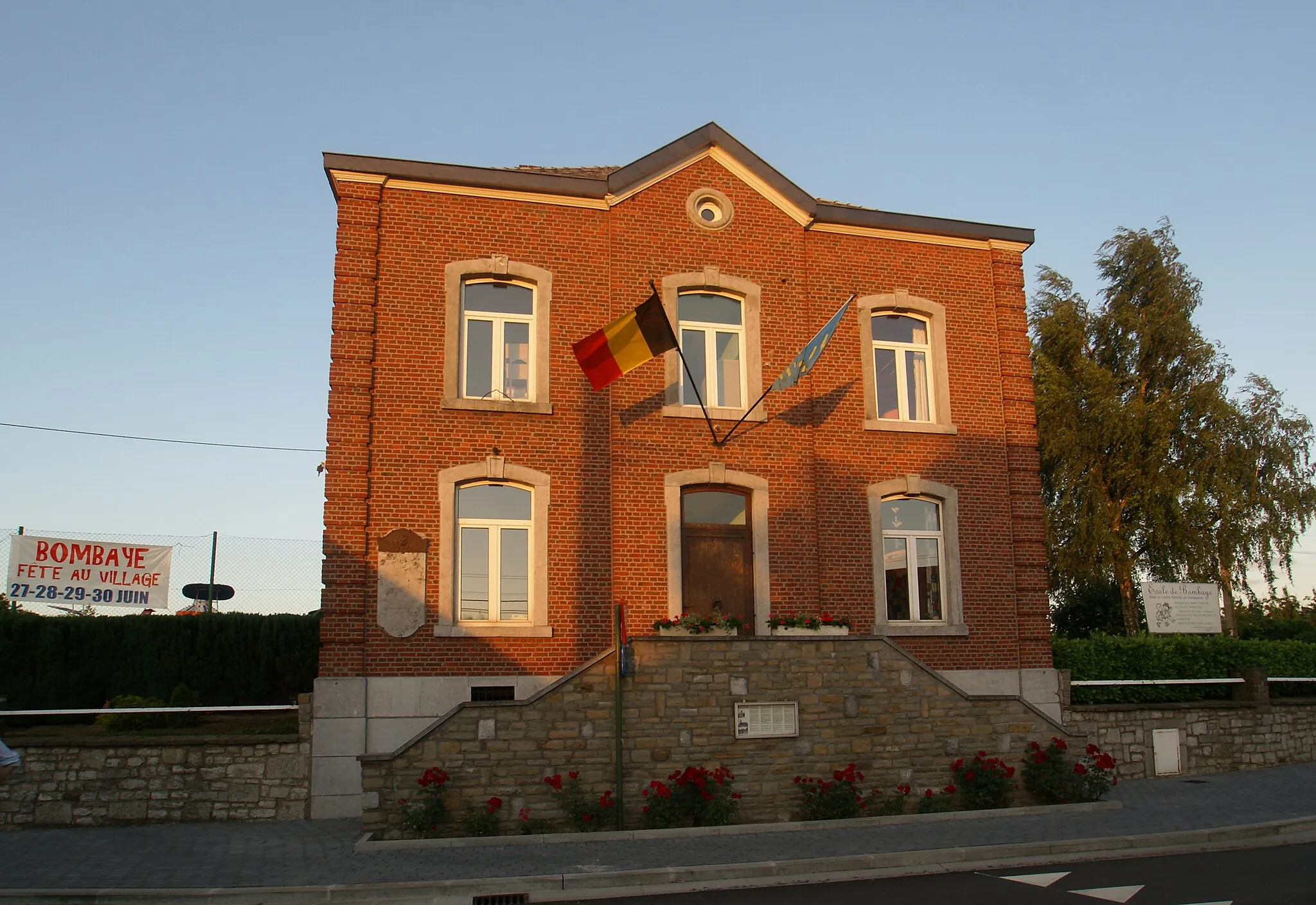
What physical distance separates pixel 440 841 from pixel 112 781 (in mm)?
4681

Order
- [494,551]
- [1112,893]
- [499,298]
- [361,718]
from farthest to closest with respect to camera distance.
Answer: [499,298] < [494,551] < [361,718] < [1112,893]

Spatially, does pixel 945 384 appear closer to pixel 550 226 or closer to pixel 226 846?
pixel 550 226

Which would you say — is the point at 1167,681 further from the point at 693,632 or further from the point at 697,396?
the point at 697,396

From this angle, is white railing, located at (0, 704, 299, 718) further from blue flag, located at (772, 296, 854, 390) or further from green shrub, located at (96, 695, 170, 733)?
blue flag, located at (772, 296, 854, 390)

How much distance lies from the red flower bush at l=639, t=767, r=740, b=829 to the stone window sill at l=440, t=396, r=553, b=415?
581 centimetres

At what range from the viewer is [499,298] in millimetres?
16109

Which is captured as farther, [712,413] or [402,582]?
[712,413]

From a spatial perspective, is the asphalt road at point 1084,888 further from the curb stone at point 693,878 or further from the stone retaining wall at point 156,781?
the stone retaining wall at point 156,781

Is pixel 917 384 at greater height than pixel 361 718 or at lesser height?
greater

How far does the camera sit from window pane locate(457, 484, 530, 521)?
1533cm

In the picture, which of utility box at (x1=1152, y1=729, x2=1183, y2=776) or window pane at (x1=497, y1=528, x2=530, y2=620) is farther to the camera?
utility box at (x1=1152, y1=729, x2=1183, y2=776)

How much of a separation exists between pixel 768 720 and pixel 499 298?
749 cm

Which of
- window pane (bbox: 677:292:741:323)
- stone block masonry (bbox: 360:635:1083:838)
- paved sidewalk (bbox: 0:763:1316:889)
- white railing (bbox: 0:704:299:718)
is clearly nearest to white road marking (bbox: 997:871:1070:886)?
paved sidewalk (bbox: 0:763:1316:889)

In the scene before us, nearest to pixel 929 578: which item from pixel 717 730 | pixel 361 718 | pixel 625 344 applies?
pixel 717 730
